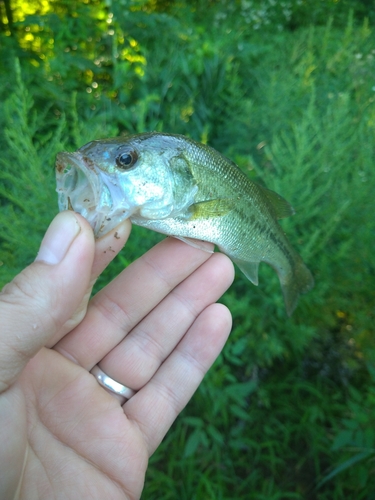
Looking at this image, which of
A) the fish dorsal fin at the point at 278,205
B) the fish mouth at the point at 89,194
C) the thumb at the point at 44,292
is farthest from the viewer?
the fish dorsal fin at the point at 278,205

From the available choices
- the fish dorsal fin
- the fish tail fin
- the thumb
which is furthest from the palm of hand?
the fish dorsal fin

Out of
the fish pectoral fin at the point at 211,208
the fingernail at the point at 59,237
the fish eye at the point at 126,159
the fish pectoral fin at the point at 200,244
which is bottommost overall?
the fish pectoral fin at the point at 200,244

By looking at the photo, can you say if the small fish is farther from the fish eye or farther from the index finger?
the index finger

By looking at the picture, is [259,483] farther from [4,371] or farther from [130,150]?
[130,150]

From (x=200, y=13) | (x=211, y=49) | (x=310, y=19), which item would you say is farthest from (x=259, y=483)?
(x=310, y=19)

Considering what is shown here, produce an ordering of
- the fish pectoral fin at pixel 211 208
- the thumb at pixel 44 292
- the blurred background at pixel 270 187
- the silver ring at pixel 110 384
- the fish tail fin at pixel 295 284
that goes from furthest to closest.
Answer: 1. the blurred background at pixel 270 187
2. the fish tail fin at pixel 295 284
3. the silver ring at pixel 110 384
4. the fish pectoral fin at pixel 211 208
5. the thumb at pixel 44 292

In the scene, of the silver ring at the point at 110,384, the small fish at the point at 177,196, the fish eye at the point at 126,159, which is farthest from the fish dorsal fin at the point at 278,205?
the silver ring at the point at 110,384

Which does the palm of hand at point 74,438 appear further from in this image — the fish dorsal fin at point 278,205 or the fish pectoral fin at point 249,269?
the fish dorsal fin at point 278,205
